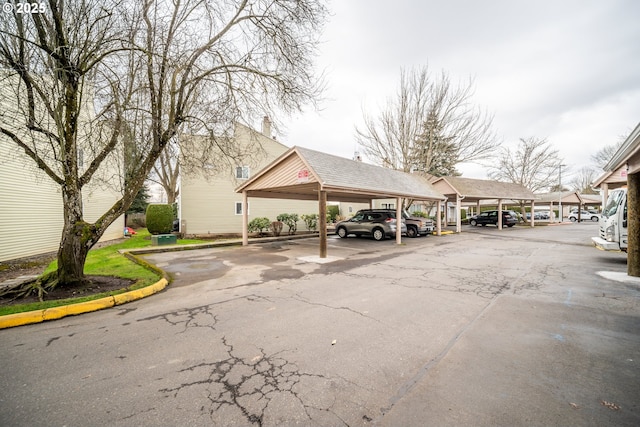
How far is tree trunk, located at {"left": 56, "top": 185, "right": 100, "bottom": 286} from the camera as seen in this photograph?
578 cm

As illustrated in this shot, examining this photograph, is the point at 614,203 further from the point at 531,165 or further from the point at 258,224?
the point at 531,165

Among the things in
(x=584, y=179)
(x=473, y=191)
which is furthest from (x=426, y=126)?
(x=584, y=179)

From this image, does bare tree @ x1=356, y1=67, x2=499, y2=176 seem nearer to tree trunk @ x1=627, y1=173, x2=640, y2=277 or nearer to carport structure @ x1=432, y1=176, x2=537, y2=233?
carport structure @ x1=432, y1=176, x2=537, y2=233

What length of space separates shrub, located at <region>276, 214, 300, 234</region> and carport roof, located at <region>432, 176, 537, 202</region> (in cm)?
1271

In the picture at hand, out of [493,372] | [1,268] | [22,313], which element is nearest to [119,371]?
[22,313]

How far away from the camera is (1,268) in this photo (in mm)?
8586

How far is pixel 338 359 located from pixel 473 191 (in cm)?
2445

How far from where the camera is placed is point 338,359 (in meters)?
3.09

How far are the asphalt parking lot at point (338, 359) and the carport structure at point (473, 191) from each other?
1691 cm

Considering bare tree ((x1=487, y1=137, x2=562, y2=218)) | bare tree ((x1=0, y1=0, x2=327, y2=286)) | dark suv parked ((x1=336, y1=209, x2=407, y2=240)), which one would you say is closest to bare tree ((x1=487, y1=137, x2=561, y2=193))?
bare tree ((x1=487, y1=137, x2=562, y2=218))

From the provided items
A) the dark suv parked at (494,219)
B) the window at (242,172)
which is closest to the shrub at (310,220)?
the window at (242,172)

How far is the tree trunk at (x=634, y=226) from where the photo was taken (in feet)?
22.2

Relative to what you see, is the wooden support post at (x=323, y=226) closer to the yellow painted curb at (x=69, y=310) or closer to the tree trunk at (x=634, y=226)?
the yellow painted curb at (x=69, y=310)

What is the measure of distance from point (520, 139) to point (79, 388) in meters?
40.6
